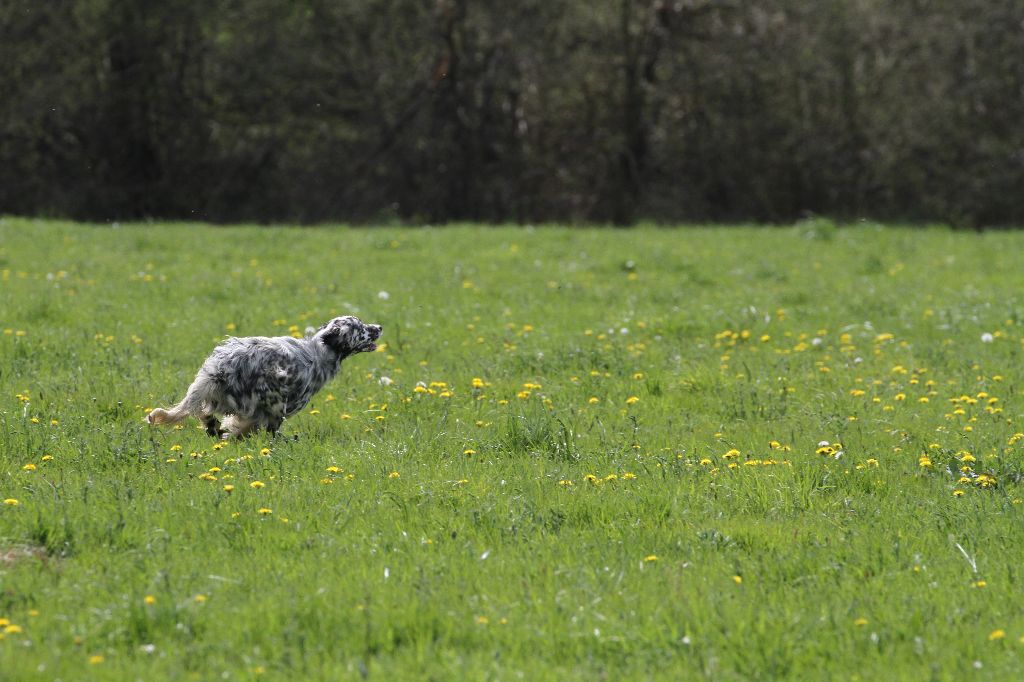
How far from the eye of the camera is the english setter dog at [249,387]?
7.45 meters

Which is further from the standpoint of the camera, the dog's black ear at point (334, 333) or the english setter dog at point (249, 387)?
the dog's black ear at point (334, 333)

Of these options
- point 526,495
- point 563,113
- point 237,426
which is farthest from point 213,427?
point 563,113

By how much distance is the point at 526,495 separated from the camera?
6.59 m

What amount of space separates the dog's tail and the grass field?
0.12 m

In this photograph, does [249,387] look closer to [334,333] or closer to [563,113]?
[334,333]

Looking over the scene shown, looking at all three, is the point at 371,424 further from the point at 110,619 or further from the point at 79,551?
the point at 110,619

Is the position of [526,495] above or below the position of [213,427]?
below

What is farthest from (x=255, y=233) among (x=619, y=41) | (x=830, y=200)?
(x=830, y=200)

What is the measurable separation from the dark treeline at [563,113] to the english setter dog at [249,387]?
56.0ft

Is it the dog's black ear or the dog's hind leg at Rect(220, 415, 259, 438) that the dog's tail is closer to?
the dog's hind leg at Rect(220, 415, 259, 438)

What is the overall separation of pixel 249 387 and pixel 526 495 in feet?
6.51

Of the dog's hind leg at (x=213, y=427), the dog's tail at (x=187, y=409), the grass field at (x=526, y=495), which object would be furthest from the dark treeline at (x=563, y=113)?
the dog's tail at (x=187, y=409)

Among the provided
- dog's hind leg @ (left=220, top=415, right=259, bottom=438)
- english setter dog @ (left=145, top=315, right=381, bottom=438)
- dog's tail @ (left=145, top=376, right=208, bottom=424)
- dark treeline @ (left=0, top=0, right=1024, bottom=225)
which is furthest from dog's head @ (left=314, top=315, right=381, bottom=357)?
dark treeline @ (left=0, top=0, right=1024, bottom=225)

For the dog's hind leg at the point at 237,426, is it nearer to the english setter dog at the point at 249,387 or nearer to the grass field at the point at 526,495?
the english setter dog at the point at 249,387
